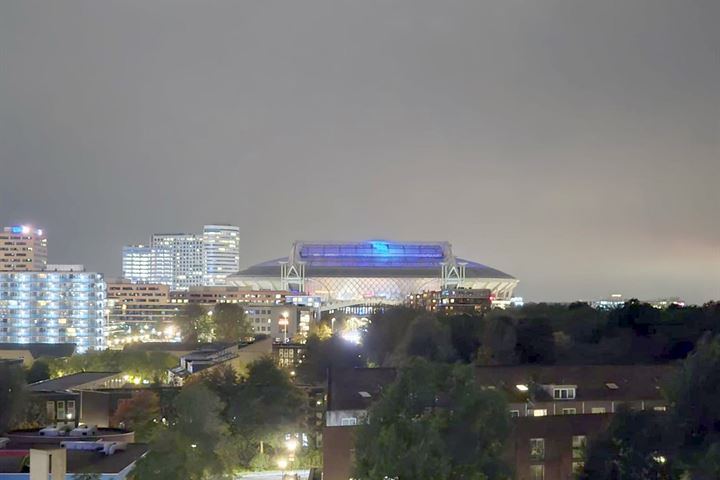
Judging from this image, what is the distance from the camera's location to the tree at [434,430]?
11.2 meters

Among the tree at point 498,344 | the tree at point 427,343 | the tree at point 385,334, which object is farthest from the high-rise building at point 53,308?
the tree at point 498,344

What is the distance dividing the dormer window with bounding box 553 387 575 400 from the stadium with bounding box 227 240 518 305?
223ft

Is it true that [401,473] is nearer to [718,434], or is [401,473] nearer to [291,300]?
[718,434]

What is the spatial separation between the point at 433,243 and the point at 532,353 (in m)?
71.9

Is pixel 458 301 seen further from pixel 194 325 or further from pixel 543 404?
pixel 543 404

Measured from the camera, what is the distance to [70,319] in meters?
53.8

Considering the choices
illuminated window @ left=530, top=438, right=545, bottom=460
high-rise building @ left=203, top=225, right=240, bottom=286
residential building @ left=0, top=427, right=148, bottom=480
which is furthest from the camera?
high-rise building @ left=203, top=225, right=240, bottom=286

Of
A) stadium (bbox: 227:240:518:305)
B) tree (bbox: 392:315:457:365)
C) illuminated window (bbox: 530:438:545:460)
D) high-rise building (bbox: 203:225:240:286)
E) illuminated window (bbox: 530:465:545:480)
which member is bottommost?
illuminated window (bbox: 530:465:545:480)

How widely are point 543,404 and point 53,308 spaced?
41741 millimetres

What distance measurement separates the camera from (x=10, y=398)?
66.7 feet

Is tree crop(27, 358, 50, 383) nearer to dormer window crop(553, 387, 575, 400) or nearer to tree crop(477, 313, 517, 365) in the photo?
tree crop(477, 313, 517, 365)

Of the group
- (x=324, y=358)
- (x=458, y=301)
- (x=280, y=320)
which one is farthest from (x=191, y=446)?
(x=458, y=301)

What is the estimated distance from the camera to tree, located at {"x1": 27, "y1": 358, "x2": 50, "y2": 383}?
32062mm

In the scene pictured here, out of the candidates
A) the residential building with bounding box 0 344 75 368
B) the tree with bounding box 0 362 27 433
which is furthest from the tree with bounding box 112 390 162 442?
the residential building with bounding box 0 344 75 368
